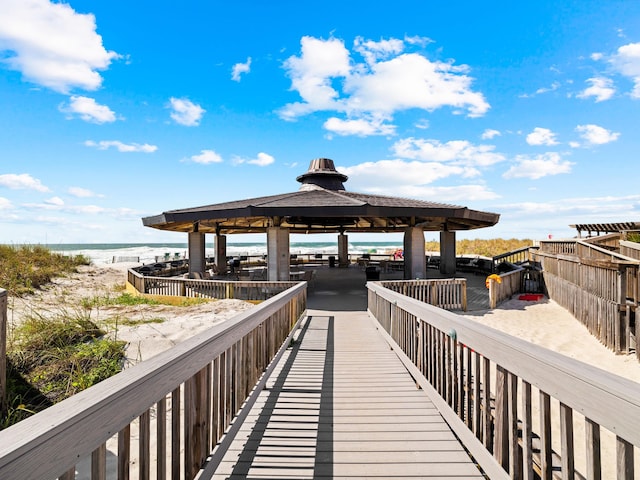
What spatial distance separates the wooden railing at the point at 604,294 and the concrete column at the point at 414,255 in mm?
4978

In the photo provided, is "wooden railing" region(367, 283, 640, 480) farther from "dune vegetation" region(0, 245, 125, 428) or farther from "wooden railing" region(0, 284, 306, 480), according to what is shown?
"dune vegetation" region(0, 245, 125, 428)

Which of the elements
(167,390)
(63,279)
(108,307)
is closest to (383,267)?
(108,307)

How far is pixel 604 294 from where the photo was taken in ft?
28.6

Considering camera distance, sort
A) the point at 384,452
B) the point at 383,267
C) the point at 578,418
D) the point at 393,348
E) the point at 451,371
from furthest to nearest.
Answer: the point at 383,267, the point at 393,348, the point at 578,418, the point at 451,371, the point at 384,452

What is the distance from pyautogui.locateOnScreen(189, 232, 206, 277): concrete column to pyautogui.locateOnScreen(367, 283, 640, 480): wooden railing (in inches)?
592

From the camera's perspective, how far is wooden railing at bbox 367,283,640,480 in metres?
1.35

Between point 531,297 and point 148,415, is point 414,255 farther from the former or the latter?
point 148,415

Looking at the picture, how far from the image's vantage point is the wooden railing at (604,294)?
792 centimetres

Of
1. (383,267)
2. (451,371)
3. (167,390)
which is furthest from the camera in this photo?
(383,267)

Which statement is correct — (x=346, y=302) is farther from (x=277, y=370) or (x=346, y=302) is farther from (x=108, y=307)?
(x=108, y=307)

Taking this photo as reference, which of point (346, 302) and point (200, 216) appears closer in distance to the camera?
point (346, 302)

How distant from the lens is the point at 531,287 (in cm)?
1491

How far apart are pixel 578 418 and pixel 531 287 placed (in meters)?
11.4

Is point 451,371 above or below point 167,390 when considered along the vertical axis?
below
